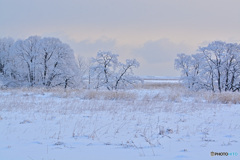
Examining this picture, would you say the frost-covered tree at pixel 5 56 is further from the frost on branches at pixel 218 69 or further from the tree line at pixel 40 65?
the frost on branches at pixel 218 69

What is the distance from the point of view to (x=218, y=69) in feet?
88.9

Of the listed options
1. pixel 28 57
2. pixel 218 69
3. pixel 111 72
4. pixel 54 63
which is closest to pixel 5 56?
pixel 28 57

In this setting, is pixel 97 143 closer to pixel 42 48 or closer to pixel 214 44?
pixel 214 44

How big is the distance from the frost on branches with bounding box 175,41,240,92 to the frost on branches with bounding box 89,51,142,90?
8138mm

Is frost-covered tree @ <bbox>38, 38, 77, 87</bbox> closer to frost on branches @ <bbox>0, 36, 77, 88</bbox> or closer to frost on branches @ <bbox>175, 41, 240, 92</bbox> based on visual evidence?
frost on branches @ <bbox>0, 36, 77, 88</bbox>

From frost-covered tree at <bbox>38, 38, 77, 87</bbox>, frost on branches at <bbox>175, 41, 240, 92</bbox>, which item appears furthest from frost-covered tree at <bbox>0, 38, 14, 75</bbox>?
frost on branches at <bbox>175, 41, 240, 92</bbox>

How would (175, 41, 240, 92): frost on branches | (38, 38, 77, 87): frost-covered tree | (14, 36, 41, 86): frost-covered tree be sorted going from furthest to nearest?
(38, 38, 77, 87): frost-covered tree < (14, 36, 41, 86): frost-covered tree < (175, 41, 240, 92): frost on branches

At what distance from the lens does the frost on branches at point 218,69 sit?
26.6 metres

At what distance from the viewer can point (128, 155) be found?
151 inches

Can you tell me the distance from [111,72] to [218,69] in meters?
13.5

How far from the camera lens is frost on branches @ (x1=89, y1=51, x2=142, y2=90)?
27891mm

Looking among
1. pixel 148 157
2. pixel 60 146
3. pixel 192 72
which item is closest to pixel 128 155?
pixel 148 157

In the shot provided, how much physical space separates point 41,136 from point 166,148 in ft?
9.43

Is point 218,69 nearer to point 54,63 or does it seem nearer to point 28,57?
point 54,63
